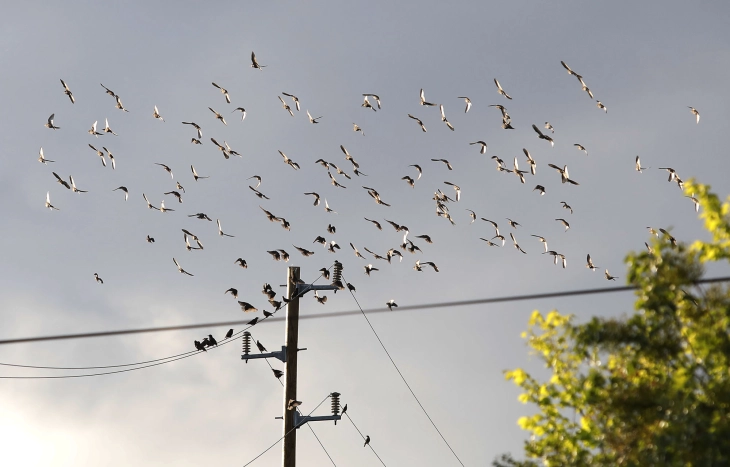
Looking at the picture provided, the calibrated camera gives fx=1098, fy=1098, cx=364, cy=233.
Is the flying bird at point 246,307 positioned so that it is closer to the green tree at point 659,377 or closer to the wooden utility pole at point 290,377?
the wooden utility pole at point 290,377

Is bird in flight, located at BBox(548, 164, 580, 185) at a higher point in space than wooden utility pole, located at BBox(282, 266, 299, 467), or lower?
higher

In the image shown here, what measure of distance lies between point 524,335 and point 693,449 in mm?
5796

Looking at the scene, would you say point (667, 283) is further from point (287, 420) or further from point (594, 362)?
point (287, 420)

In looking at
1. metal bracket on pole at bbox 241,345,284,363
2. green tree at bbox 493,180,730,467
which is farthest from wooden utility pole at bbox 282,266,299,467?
green tree at bbox 493,180,730,467

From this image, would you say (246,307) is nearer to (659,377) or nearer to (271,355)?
(271,355)

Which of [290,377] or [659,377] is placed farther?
[290,377]

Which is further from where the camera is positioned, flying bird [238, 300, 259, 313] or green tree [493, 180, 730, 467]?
flying bird [238, 300, 259, 313]

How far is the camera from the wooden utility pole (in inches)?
1030

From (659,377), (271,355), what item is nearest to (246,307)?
(271,355)

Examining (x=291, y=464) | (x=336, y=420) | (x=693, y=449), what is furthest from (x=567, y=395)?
A: (x=336, y=420)

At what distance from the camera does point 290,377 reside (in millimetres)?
26906

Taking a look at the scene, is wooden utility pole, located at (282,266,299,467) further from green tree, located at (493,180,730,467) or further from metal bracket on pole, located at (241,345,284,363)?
green tree, located at (493,180,730,467)

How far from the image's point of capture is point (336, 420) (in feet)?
95.8

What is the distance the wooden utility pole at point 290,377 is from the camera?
26.2 meters
